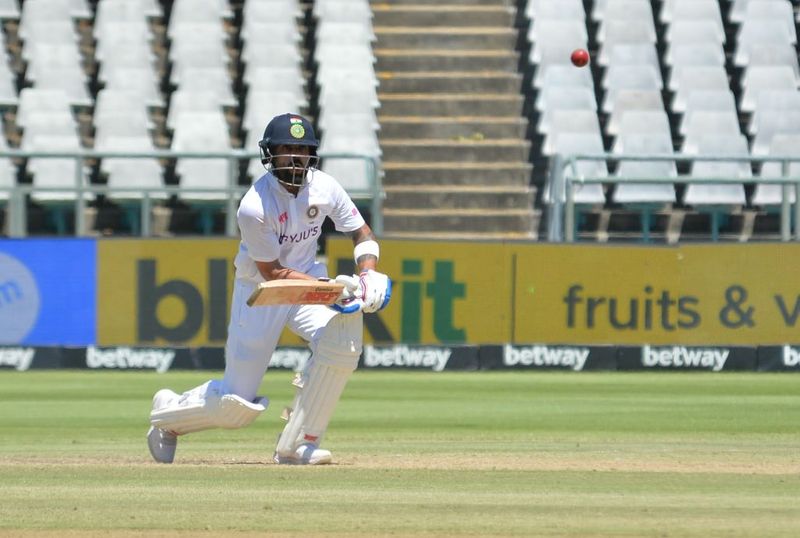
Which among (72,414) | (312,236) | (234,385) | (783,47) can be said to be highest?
(783,47)

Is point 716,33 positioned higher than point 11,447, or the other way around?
point 716,33

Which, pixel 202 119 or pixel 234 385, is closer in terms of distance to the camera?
pixel 234 385

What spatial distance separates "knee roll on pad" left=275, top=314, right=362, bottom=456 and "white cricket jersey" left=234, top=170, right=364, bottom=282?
1.19ft

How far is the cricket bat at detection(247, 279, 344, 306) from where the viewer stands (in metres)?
6.79

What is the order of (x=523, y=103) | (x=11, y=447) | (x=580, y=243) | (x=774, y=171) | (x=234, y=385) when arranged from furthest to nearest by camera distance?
(x=523, y=103) → (x=774, y=171) → (x=580, y=243) → (x=11, y=447) → (x=234, y=385)

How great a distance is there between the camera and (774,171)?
16.5 meters

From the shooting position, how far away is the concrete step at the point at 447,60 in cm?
1800

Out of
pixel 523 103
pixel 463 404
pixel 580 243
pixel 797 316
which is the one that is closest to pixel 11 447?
pixel 463 404

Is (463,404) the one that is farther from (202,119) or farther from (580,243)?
(202,119)

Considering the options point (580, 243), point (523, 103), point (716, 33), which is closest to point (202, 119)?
point (523, 103)

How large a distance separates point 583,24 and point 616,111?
1250 mm

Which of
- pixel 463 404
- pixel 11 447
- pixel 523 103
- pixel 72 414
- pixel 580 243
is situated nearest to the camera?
pixel 11 447

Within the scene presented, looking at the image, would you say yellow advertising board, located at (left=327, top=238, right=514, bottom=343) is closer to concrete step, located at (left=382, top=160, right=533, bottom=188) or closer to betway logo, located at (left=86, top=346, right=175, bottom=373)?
betway logo, located at (left=86, top=346, right=175, bottom=373)

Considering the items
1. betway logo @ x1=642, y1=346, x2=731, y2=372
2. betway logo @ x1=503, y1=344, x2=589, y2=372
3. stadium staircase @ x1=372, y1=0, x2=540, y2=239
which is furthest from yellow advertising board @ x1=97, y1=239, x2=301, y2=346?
betway logo @ x1=642, y1=346, x2=731, y2=372
